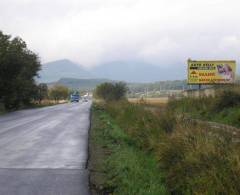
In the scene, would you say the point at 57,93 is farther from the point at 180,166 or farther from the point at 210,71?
the point at 180,166

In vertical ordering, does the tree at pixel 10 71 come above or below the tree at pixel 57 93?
above

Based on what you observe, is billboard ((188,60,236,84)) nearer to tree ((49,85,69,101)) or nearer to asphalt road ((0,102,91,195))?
asphalt road ((0,102,91,195))

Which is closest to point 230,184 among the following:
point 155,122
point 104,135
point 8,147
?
point 155,122

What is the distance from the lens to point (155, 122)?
1639 centimetres

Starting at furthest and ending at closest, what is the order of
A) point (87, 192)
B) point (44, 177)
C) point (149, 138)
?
1. point (149, 138)
2. point (44, 177)
3. point (87, 192)

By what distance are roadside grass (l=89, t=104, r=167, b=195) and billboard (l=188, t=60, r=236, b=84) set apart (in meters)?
39.7

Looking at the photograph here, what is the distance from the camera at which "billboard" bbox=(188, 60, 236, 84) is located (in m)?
56.5

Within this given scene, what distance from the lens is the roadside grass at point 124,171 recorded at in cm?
977

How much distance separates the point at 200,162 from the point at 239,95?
20.0m

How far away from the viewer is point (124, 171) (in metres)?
11.6

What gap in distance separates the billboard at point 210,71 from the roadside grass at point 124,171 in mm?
39683

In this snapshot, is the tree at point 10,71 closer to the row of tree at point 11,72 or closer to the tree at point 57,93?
the row of tree at point 11,72

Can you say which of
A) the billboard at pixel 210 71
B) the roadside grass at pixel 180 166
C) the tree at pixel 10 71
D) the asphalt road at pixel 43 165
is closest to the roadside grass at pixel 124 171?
the roadside grass at pixel 180 166

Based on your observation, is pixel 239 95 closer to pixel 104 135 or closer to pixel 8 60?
pixel 104 135
